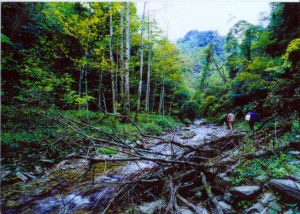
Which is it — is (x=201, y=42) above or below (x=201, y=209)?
above

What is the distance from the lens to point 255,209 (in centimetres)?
205

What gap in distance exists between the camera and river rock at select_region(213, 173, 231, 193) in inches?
105

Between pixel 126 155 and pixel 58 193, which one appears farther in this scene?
pixel 126 155

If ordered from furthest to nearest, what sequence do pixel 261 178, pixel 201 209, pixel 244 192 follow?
pixel 261 178 < pixel 201 209 < pixel 244 192

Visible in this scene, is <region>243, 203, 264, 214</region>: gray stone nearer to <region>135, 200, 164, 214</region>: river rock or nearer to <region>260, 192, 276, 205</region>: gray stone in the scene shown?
<region>260, 192, 276, 205</region>: gray stone

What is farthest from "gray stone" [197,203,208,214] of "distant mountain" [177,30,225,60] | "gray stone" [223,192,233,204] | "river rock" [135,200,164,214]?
"distant mountain" [177,30,225,60]

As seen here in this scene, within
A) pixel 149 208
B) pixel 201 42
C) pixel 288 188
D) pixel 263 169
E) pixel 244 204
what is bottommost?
pixel 149 208

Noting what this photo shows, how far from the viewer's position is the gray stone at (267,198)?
2.12 metres

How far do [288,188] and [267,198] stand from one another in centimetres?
34

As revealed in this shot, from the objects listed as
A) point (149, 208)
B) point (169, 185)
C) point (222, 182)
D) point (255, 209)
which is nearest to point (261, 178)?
point (222, 182)

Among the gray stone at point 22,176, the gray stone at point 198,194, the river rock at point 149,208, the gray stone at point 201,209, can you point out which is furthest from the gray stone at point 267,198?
the gray stone at point 22,176

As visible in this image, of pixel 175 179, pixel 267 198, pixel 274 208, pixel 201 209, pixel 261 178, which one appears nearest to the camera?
pixel 274 208

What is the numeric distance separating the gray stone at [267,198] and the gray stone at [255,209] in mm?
95

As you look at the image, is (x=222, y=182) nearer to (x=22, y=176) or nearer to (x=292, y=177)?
(x=292, y=177)
